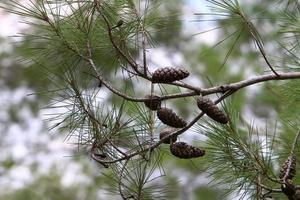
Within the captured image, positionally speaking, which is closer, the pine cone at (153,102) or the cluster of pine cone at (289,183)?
the cluster of pine cone at (289,183)

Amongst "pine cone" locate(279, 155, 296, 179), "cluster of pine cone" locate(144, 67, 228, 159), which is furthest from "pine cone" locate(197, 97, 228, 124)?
"pine cone" locate(279, 155, 296, 179)

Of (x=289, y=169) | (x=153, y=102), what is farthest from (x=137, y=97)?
(x=289, y=169)

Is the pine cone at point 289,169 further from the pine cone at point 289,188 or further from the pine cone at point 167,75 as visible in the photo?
the pine cone at point 167,75

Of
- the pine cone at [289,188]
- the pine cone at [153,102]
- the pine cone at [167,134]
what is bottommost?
the pine cone at [289,188]

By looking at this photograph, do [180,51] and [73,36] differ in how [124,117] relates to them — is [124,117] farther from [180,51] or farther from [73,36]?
[180,51]

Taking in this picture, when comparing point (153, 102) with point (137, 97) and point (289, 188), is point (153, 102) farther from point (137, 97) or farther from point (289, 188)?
point (289, 188)

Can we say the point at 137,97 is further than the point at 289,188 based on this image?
Yes

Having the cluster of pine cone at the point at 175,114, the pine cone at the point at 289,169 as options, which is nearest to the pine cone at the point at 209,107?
the cluster of pine cone at the point at 175,114
